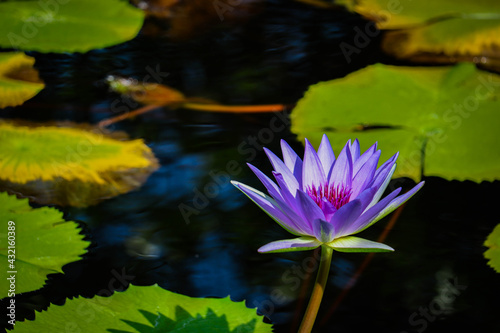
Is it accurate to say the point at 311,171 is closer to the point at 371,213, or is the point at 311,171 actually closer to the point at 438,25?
the point at 371,213

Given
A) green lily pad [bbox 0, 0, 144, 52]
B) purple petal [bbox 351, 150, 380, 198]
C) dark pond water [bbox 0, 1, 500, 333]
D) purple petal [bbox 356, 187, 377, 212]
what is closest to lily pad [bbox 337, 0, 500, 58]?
dark pond water [bbox 0, 1, 500, 333]

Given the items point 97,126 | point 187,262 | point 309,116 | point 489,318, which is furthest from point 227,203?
point 489,318

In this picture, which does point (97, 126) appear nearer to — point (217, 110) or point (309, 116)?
point (217, 110)

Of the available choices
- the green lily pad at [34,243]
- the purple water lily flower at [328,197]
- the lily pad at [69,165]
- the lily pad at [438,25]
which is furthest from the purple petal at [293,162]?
the lily pad at [438,25]

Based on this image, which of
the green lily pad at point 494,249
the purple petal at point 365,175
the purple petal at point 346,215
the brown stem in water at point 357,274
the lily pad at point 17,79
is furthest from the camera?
the lily pad at point 17,79

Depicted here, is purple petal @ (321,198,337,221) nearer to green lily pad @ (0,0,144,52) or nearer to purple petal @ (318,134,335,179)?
purple petal @ (318,134,335,179)

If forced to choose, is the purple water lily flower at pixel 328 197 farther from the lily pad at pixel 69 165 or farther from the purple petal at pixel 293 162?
the lily pad at pixel 69 165
